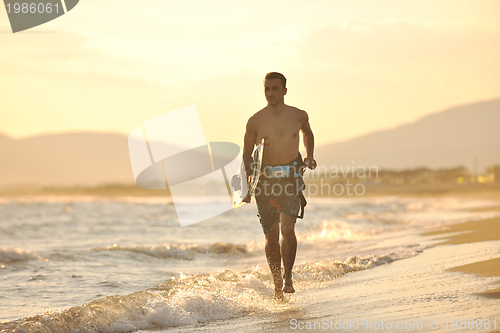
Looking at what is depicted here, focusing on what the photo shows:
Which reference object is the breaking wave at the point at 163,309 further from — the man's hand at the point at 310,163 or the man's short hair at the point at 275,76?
the man's short hair at the point at 275,76

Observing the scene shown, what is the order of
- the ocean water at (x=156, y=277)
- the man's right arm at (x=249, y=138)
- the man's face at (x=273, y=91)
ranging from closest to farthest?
the ocean water at (x=156, y=277), the man's face at (x=273, y=91), the man's right arm at (x=249, y=138)

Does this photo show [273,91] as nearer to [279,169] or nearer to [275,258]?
[279,169]

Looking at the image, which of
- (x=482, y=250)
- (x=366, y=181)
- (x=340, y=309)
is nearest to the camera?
(x=340, y=309)

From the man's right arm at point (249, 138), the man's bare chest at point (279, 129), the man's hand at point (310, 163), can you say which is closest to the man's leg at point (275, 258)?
the man's hand at point (310, 163)

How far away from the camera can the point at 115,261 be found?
26.1ft

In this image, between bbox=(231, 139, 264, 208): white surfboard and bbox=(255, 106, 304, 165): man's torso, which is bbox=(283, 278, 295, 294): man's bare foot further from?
bbox=(255, 106, 304, 165): man's torso

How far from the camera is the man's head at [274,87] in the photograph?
187 inches

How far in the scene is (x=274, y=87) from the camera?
15.6ft

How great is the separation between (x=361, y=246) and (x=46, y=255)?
5.75 metres

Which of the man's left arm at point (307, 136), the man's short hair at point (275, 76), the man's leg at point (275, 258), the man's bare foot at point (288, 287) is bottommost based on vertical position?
the man's bare foot at point (288, 287)

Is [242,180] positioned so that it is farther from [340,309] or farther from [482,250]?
[482,250]

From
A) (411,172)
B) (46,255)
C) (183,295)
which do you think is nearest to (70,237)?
(46,255)

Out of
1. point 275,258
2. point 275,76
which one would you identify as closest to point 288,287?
point 275,258

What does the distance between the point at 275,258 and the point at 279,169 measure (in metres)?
0.92
